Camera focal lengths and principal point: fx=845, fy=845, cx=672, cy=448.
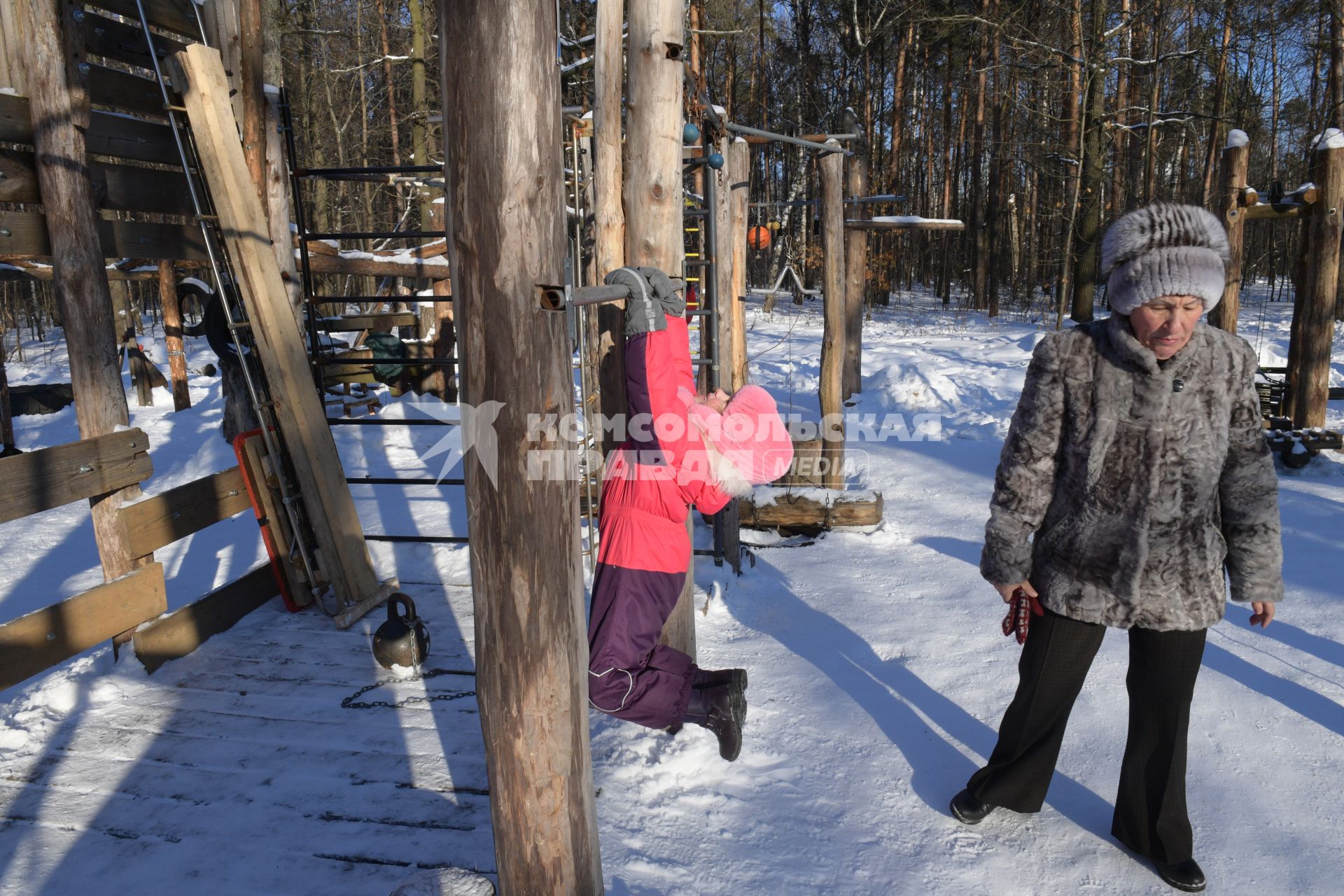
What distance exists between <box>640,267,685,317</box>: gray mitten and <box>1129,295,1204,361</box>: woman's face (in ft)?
4.12

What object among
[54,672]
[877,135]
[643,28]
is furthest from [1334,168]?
[877,135]

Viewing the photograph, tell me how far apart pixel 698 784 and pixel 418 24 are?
1640 centimetres

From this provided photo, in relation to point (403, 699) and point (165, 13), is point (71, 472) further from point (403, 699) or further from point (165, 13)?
point (165, 13)

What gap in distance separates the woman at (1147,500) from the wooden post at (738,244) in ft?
14.4

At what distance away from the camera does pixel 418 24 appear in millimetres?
15742

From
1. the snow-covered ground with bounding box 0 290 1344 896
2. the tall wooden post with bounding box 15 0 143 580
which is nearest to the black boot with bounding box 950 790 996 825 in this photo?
the snow-covered ground with bounding box 0 290 1344 896

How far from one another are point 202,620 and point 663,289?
3.07 metres

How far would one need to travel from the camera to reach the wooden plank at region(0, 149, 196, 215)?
3553 mm

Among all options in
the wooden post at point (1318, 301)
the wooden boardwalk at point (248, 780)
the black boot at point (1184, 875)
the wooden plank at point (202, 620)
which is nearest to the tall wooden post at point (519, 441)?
the wooden boardwalk at point (248, 780)

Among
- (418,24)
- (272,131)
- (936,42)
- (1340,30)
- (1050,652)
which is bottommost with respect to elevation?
(1050,652)

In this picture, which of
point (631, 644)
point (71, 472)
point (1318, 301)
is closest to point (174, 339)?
point (71, 472)

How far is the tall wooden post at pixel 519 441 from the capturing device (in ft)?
5.86

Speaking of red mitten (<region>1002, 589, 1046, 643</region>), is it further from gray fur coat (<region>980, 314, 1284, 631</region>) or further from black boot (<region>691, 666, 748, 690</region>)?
black boot (<region>691, 666, 748, 690</region>)

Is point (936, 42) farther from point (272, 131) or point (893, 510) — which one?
point (272, 131)
